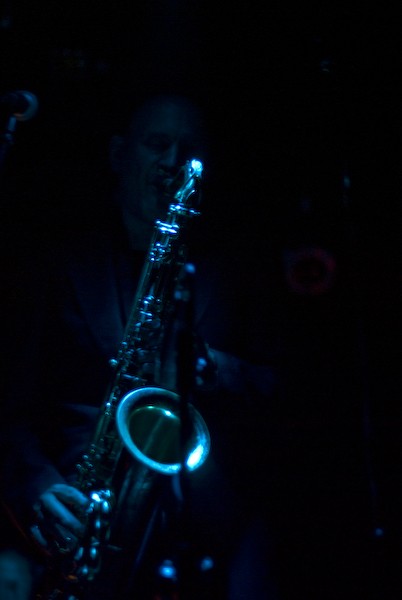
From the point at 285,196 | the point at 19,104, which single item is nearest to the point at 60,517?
the point at 19,104

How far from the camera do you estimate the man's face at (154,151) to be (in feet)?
10.7

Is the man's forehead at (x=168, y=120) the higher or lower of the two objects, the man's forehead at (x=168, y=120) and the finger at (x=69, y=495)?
the higher

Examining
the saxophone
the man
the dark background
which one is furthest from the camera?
the dark background

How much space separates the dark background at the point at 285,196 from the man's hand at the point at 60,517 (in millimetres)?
896

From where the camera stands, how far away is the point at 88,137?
11.4 feet

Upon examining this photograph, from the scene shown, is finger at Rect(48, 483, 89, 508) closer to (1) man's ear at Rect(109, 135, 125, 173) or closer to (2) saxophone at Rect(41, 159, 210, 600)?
(2) saxophone at Rect(41, 159, 210, 600)

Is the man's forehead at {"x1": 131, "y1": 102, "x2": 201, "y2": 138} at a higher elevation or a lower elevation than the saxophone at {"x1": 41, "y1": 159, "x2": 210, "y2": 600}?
higher

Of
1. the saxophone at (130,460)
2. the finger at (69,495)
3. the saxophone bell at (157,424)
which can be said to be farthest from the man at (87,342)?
the saxophone bell at (157,424)

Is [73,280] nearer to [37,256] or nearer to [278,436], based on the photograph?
[37,256]

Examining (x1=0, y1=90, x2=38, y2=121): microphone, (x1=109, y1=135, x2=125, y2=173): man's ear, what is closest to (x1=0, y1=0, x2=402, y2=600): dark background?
(x1=109, y1=135, x2=125, y2=173): man's ear

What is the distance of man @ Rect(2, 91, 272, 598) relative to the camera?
8.69 feet

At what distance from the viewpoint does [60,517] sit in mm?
2436

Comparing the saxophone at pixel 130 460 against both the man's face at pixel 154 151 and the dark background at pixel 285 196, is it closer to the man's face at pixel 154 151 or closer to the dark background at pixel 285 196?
the dark background at pixel 285 196

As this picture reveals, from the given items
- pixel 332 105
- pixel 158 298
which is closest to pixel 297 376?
pixel 158 298
